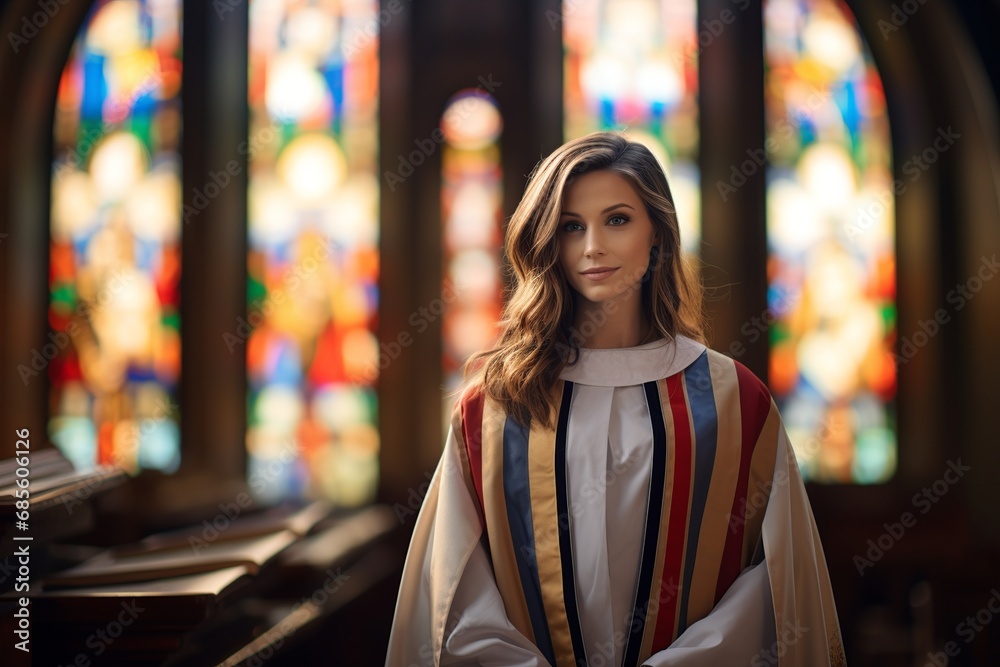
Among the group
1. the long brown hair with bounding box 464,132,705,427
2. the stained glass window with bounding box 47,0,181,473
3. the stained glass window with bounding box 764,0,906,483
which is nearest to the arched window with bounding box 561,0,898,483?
the stained glass window with bounding box 764,0,906,483

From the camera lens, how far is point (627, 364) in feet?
5.33

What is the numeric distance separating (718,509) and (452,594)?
529 mm

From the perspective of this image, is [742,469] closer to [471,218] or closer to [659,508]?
[659,508]

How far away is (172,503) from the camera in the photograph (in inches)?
154

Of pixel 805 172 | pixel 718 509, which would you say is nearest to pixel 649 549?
pixel 718 509

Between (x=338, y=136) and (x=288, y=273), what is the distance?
755 mm

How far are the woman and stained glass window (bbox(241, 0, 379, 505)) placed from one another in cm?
245

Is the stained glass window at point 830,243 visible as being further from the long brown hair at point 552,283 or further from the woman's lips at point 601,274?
the woman's lips at point 601,274

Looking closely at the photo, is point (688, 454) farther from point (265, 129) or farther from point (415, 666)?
point (265, 129)

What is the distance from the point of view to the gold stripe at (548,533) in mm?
1493

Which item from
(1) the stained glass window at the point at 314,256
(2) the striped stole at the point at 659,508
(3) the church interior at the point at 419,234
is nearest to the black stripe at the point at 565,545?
(2) the striped stole at the point at 659,508

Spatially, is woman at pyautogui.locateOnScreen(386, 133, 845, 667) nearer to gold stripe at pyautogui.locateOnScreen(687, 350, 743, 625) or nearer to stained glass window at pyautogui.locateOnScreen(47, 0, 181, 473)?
gold stripe at pyautogui.locateOnScreen(687, 350, 743, 625)

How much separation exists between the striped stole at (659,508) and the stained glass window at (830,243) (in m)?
2.57

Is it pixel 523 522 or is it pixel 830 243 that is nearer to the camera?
pixel 523 522
